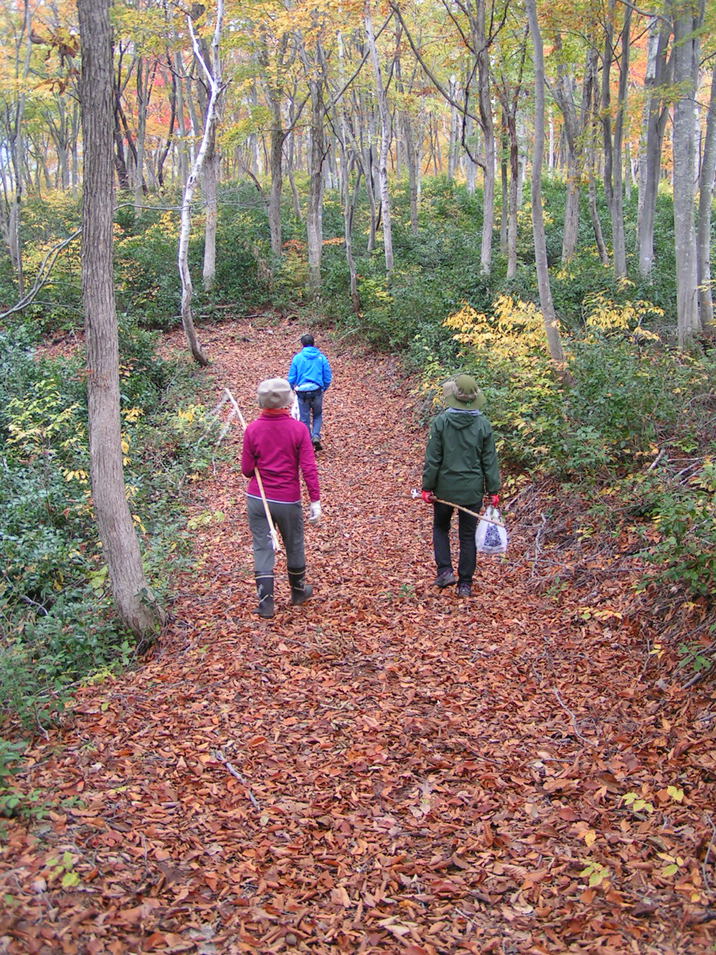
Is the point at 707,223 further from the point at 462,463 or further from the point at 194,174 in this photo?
the point at 194,174

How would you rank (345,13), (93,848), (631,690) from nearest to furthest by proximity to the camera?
1. (93,848)
2. (631,690)
3. (345,13)

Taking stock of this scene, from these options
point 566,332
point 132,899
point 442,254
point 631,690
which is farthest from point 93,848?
point 442,254

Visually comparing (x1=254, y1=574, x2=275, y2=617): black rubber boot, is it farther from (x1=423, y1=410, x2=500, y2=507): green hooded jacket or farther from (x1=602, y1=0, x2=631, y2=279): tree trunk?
(x1=602, y1=0, x2=631, y2=279): tree trunk

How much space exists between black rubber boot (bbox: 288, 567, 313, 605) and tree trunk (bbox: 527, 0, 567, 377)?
469 centimetres

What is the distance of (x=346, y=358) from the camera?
16812 mm

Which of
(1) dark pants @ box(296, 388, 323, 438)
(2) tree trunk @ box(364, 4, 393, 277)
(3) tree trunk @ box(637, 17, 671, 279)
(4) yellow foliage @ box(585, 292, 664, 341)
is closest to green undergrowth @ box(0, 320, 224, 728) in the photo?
(1) dark pants @ box(296, 388, 323, 438)

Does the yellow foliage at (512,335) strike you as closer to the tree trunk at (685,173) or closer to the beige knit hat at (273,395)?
the tree trunk at (685,173)

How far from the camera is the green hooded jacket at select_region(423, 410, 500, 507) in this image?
19.9 ft

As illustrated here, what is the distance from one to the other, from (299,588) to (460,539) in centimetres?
159

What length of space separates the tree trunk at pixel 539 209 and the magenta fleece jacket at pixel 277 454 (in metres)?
4.45

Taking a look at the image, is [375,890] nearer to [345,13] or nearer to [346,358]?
[346,358]

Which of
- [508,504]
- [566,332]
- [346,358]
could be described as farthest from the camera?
[346,358]

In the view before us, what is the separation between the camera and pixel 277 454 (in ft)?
19.0

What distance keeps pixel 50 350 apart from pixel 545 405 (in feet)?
45.4
